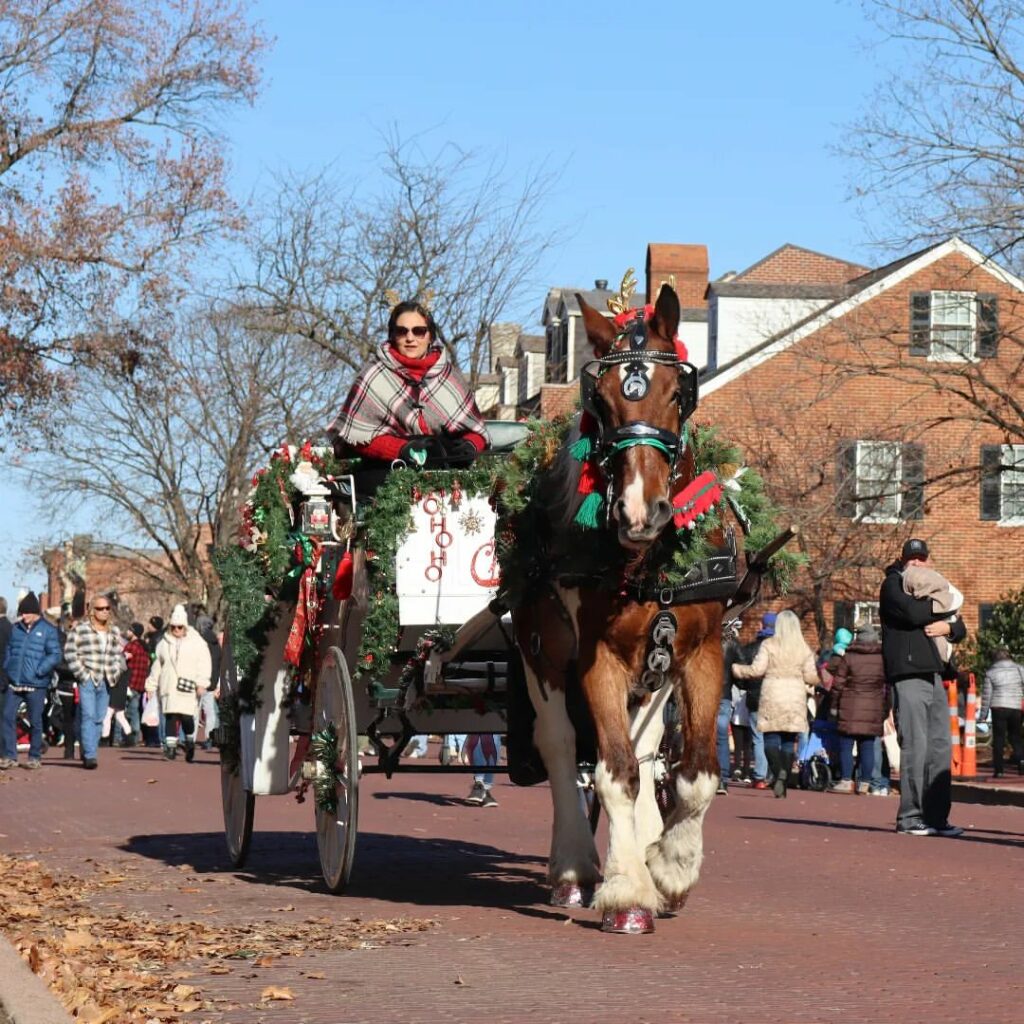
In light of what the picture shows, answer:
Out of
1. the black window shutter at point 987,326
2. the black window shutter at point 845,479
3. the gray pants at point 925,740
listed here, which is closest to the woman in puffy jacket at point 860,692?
the gray pants at point 925,740

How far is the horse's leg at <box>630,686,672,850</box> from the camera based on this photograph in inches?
349

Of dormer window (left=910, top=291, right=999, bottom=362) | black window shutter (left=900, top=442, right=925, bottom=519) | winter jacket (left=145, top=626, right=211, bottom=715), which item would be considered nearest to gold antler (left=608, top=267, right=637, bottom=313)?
winter jacket (left=145, top=626, right=211, bottom=715)

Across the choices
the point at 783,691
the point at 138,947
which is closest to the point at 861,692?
the point at 783,691

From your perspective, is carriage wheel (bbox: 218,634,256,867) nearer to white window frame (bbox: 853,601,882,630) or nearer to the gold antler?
the gold antler

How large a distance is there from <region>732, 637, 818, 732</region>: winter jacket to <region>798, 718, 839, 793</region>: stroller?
1159 millimetres

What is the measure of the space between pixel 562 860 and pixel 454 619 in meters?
1.36

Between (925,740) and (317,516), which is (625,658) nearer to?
(317,516)

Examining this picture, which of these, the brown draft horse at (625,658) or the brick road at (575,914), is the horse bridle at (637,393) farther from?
the brick road at (575,914)

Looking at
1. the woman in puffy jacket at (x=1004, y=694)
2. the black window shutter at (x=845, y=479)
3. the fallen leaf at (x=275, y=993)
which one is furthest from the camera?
the black window shutter at (x=845, y=479)

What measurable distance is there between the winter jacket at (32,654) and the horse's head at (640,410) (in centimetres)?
1632

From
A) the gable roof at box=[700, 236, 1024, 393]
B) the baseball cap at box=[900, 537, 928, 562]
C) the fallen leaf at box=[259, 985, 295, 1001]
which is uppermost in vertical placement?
the gable roof at box=[700, 236, 1024, 393]

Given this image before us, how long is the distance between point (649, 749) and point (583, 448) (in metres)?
1.59

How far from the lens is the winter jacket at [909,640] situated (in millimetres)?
15031

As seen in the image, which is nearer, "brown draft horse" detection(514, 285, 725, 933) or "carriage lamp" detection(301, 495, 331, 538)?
"brown draft horse" detection(514, 285, 725, 933)
